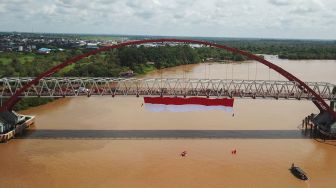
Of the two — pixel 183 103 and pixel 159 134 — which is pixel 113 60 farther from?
pixel 183 103

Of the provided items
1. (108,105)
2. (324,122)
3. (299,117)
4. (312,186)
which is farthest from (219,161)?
(108,105)

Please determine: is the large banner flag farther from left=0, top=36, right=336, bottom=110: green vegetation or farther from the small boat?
left=0, top=36, right=336, bottom=110: green vegetation

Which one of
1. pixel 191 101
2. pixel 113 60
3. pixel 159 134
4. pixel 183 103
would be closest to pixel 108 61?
pixel 113 60

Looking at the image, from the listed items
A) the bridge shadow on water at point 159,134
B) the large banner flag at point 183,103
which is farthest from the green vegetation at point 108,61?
the large banner flag at point 183,103

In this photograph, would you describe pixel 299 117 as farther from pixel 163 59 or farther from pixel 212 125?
pixel 163 59

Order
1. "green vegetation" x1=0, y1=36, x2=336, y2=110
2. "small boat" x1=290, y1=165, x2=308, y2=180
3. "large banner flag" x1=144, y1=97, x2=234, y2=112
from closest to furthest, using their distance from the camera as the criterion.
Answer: "small boat" x1=290, y1=165, x2=308, y2=180 < "large banner flag" x1=144, y1=97, x2=234, y2=112 < "green vegetation" x1=0, y1=36, x2=336, y2=110

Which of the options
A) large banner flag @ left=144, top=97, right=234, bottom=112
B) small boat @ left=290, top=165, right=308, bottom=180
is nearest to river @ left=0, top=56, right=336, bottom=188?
small boat @ left=290, top=165, right=308, bottom=180

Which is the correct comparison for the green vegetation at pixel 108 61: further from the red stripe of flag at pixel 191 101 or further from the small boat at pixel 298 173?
the small boat at pixel 298 173
